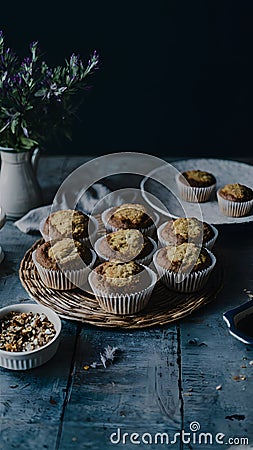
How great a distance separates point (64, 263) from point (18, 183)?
0.59 meters

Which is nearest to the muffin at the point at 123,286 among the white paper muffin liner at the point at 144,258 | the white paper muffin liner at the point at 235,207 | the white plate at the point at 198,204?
the white paper muffin liner at the point at 144,258

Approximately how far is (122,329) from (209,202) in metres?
0.79

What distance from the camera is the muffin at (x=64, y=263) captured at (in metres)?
2.02

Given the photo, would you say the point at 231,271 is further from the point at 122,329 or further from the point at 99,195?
the point at 99,195

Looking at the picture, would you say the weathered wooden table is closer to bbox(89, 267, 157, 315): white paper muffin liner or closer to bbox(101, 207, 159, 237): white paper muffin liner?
bbox(89, 267, 157, 315): white paper muffin liner

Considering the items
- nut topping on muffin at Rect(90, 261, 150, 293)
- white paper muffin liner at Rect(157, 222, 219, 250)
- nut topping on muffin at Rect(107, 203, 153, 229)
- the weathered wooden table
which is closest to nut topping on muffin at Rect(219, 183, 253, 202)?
white paper muffin liner at Rect(157, 222, 219, 250)

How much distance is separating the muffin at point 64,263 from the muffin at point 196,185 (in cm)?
55

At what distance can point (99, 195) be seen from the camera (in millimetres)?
2615

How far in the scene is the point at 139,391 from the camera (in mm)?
1701

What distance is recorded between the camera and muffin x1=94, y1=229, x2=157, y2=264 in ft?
6.88

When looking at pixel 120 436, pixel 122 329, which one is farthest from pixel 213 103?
pixel 120 436

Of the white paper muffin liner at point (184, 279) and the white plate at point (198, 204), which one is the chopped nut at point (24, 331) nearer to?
the white paper muffin liner at point (184, 279)

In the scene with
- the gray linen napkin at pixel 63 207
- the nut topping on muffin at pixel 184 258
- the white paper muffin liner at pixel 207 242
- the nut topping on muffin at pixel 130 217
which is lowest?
the gray linen napkin at pixel 63 207

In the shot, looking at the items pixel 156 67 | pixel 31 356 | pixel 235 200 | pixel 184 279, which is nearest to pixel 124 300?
pixel 184 279
